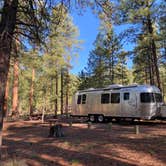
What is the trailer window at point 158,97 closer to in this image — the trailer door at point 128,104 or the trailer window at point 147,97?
the trailer window at point 147,97

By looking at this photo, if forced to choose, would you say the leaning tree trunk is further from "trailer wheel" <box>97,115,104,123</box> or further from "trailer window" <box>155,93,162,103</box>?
"trailer wheel" <box>97,115,104,123</box>

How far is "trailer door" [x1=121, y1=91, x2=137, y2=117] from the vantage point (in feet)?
53.1

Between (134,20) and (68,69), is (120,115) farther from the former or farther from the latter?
(68,69)

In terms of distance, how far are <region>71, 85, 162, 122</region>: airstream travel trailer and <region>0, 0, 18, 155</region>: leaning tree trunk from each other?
11.7m

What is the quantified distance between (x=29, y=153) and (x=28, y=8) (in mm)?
4541

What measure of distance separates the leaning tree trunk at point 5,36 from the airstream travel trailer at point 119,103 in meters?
11.7

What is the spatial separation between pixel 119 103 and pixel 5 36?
12818 millimetres

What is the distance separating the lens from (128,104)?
651 inches

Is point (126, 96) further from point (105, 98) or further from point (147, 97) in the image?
point (105, 98)

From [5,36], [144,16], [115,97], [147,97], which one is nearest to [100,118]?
[115,97]

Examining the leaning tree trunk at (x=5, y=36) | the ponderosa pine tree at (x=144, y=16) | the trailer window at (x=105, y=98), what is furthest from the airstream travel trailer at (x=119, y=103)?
the leaning tree trunk at (x=5, y=36)

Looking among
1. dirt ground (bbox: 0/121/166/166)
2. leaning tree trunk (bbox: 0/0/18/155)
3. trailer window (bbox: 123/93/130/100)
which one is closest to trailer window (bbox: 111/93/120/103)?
trailer window (bbox: 123/93/130/100)

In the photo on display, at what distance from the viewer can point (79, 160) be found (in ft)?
22.8

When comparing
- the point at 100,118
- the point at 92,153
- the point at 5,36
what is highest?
the point at 5,36
